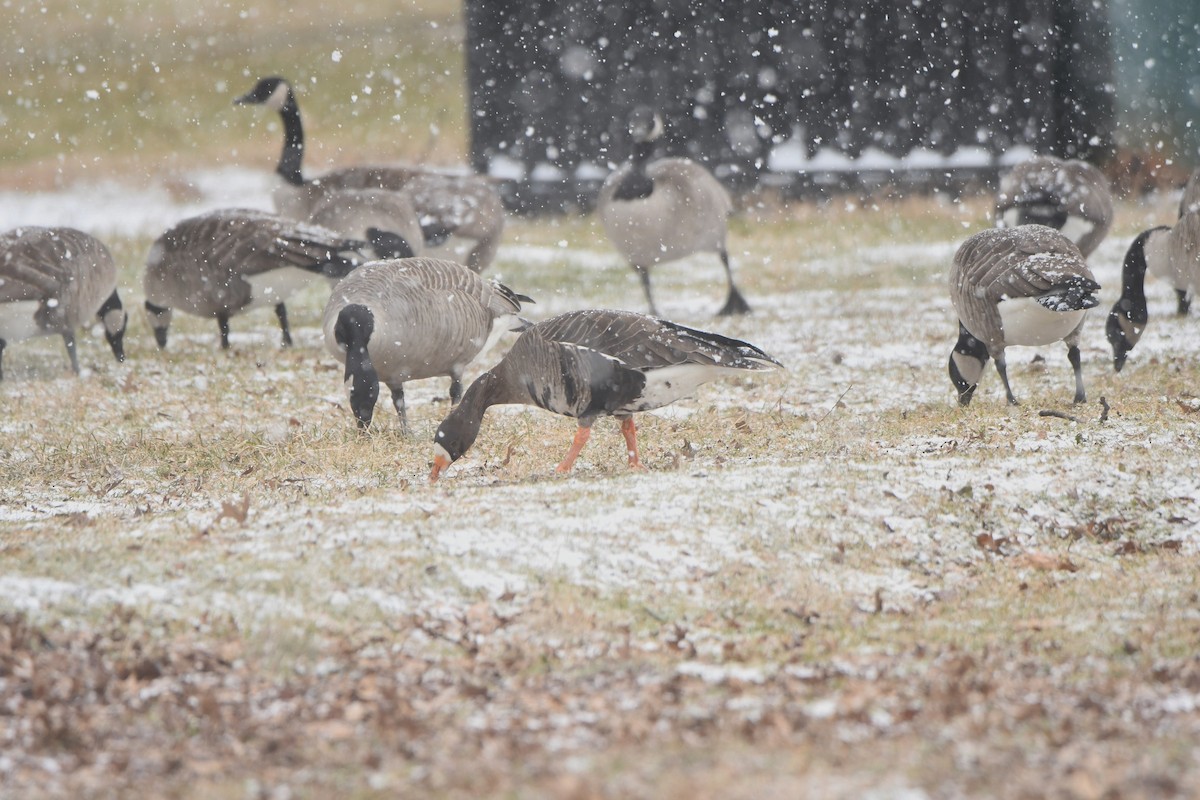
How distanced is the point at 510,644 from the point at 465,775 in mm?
1364

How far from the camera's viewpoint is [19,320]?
11891 mm

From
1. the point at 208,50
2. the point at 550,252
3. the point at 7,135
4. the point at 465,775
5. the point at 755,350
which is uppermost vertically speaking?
the point at 208,50

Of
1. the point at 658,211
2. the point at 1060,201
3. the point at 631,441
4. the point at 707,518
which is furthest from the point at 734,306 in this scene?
the point at 707,518

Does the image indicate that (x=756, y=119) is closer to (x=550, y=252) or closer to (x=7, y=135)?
(x=550, y=252)

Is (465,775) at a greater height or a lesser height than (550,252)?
lesser

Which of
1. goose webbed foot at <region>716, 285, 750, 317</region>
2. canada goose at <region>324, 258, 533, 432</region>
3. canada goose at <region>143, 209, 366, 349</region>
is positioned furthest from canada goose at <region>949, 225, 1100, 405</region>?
canada goose at <region>143, 209, 366, 349</region>

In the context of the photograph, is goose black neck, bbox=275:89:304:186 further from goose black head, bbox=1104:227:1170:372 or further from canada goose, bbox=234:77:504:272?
goose black head, bbox=1104:227:1170:372

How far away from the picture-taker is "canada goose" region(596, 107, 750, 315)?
592 inches

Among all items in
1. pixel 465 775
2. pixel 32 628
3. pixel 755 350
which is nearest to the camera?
pixel 465 775

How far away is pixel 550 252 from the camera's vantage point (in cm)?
2055

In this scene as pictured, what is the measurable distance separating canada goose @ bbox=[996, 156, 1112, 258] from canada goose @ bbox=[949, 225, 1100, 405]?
4621 mm

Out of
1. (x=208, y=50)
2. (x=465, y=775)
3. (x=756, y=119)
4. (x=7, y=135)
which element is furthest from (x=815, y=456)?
(x=208, y=50)

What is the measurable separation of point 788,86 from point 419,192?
1160cm

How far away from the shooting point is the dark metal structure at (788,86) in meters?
23.4
